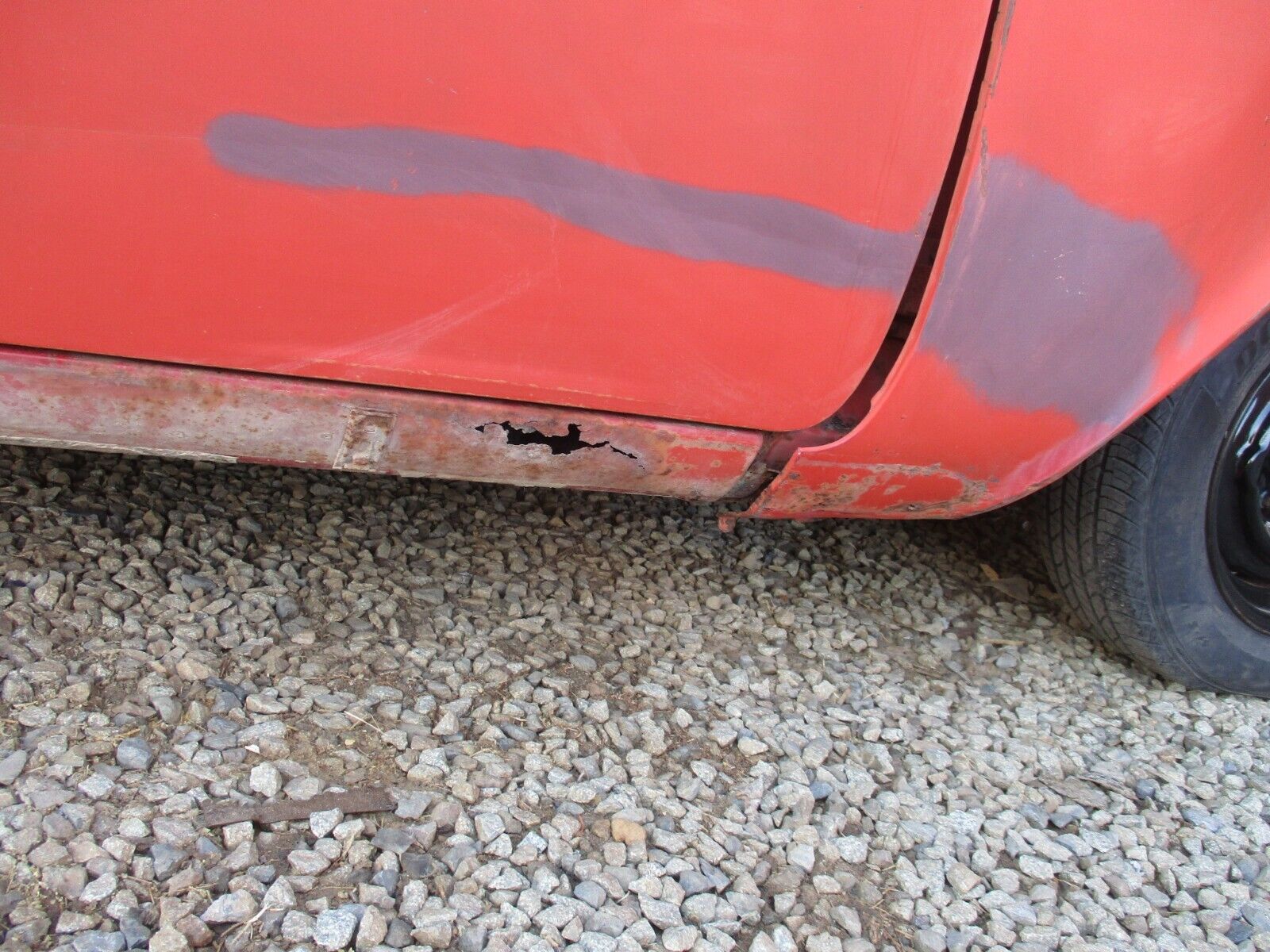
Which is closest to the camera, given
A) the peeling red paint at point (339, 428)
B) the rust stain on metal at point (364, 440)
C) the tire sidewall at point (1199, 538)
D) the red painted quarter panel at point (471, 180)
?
the red painted quarter panel at point (471, 180)

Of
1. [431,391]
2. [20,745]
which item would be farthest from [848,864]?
[20,745]

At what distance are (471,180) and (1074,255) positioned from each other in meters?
0.91

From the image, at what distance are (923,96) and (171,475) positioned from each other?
173 cm

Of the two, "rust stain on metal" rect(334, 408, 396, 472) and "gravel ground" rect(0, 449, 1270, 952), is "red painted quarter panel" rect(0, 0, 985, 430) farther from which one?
"gravel ground" rect(0, 449, 1270, 952)

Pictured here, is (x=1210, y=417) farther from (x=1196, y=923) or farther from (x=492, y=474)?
→ (x=492, y=474)

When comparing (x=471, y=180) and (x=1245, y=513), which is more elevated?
(x=471, y=180)

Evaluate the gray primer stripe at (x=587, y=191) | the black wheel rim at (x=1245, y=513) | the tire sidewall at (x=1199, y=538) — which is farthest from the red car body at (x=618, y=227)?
the black wheel rim at (x=1245, y=513)

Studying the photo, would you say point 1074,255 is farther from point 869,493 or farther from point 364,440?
point 364,440

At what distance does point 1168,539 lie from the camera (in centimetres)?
208

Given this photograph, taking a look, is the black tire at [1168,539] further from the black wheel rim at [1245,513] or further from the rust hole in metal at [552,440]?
the rust hole in metal at [552,440]

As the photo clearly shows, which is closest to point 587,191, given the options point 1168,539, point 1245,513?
point 1168,539

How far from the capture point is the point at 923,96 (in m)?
1.42

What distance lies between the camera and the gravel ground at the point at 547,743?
1.43m

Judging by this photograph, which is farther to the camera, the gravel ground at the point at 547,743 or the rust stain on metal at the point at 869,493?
the rust stain on metal at the point at 869,493
